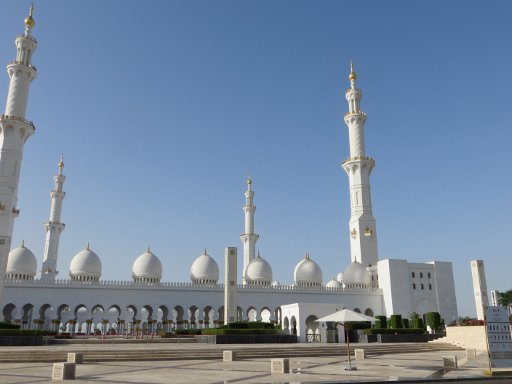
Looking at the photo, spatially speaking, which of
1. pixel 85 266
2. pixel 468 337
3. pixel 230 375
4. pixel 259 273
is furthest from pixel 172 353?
pixel 259 273

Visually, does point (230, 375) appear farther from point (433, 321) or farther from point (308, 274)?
point (308, 274)

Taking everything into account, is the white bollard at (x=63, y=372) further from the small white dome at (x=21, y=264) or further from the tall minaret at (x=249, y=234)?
the tall minaret at (x=249, y=234)

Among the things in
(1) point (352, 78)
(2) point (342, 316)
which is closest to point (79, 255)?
(2) point (342, 316)

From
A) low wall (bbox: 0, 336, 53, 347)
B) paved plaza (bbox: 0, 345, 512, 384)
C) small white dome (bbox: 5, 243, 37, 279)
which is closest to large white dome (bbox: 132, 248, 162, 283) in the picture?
small white dome (bbox: 5, 243, 37, 279)

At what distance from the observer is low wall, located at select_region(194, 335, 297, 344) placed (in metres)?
32.4

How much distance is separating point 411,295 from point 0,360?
45.4 m

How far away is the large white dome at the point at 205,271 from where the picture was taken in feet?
173

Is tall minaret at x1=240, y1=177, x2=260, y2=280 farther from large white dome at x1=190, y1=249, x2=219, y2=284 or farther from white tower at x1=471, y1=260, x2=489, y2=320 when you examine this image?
white tower at x1=471, y1=260, x2=489, y2=320

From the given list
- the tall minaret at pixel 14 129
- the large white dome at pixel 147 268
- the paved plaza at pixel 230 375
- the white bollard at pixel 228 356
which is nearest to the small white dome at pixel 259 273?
the large white dome at pixel 147 268

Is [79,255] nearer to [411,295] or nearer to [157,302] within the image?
[157,302]

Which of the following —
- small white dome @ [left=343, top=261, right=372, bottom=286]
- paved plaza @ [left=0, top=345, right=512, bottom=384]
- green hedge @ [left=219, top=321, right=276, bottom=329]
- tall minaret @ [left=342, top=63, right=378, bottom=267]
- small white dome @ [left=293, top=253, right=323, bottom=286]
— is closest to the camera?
paved plaza @ [left=0, top=345, right=512, bottom=384]

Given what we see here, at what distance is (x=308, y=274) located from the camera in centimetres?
5634

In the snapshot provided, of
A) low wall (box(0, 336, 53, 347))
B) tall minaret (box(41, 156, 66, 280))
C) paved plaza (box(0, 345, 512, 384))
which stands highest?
tall minaret (box(41, 156, 66, 280))

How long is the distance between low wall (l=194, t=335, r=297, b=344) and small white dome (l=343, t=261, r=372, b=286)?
869 inches
